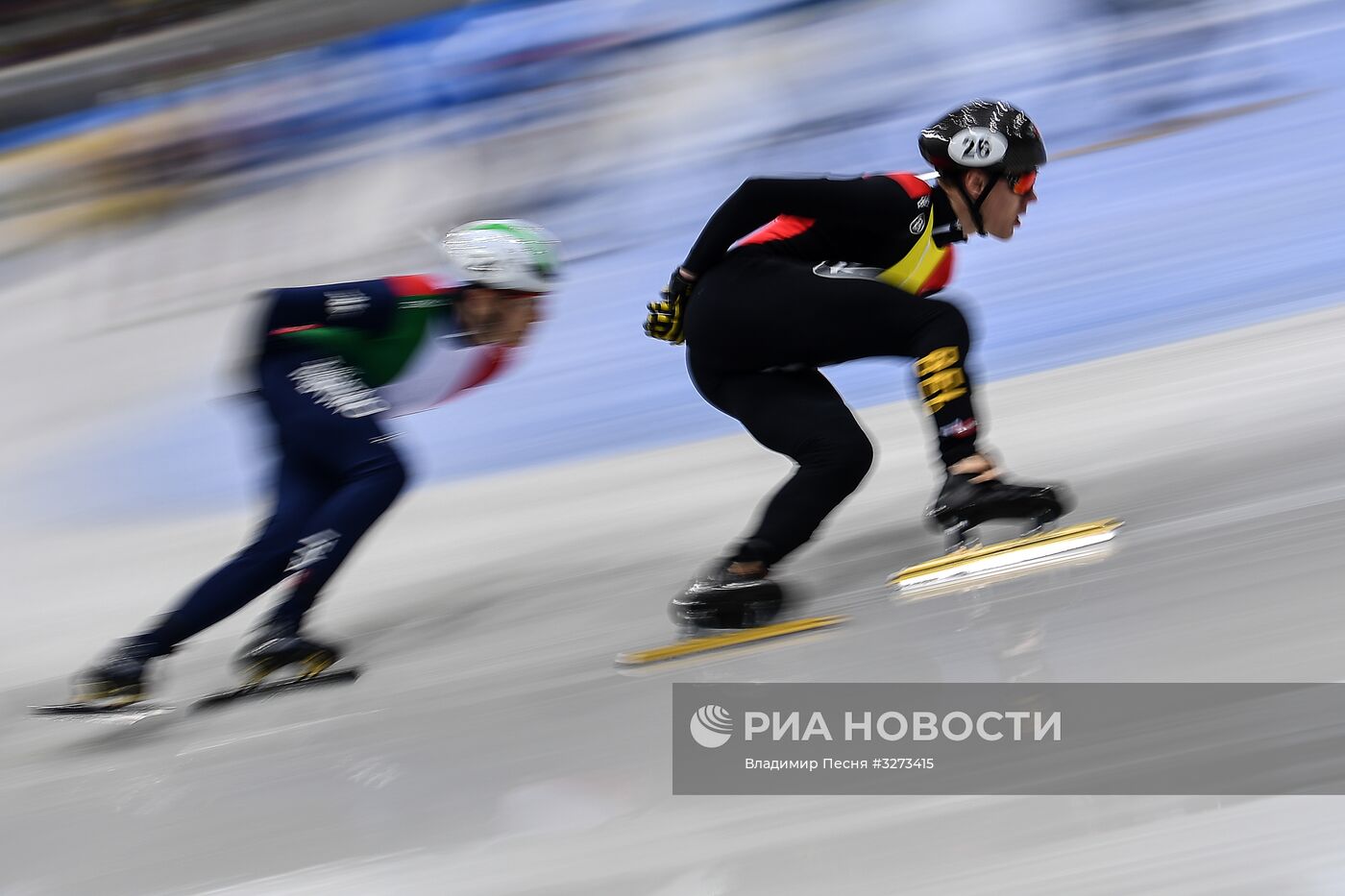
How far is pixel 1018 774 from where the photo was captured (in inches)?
69.6

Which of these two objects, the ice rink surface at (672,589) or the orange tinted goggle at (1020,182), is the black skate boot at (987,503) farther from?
the orange tinted goggle at (1020,182)

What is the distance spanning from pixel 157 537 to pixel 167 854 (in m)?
3.44

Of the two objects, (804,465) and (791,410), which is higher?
(791,410)

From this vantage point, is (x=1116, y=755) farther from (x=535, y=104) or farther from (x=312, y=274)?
(x=535, y=104)

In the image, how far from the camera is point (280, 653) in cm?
313

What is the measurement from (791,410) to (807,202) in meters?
0.48

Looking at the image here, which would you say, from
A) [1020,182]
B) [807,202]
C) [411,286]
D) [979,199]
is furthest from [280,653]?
[1020,182]

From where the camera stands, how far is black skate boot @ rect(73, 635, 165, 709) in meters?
2.95

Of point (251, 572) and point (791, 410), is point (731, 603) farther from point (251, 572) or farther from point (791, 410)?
point (251, 572)

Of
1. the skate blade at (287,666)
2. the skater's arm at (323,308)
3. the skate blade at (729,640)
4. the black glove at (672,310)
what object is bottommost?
the skate blade at (287,666)

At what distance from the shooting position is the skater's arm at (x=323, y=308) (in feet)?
10.8

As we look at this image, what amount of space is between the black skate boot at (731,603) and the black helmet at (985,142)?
3.45 feet

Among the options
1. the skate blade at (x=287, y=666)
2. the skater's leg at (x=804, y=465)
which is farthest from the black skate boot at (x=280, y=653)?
the skater's leg at (x=804, y=465)

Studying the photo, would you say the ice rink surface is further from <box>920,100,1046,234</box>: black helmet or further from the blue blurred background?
<box>920,100,1046,234</box>: black helmet
